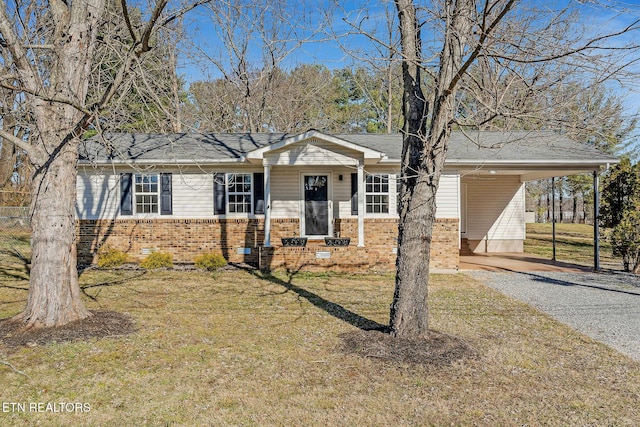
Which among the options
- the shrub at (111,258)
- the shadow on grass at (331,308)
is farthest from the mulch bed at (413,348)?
the shrub at (111,258)

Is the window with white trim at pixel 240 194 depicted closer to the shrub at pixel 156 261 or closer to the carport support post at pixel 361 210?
the shrub at pixel 156 261

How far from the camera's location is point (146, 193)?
12.7 meters

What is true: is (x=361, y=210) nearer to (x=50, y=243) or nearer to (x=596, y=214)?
(x=596, y=214)

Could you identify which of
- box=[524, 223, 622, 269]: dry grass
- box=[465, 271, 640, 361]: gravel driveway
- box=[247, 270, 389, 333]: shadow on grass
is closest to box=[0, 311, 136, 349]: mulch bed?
box=[247, 270, 389, 333]: shadow on grass

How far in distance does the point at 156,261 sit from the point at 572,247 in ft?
52.6

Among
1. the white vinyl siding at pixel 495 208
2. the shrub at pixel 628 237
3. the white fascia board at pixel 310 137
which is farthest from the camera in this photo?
the white vinyl siding at pixel 495 208

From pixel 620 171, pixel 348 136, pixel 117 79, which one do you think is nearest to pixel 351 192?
pixel 348 136

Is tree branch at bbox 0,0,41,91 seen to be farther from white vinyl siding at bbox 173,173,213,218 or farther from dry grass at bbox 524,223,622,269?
dry grass at bbox 524,223,622,269

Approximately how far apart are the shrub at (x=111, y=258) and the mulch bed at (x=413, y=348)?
856cm

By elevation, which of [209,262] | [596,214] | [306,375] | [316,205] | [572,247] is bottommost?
[306,375]

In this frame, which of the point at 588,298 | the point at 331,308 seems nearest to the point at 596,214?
the point at 588,298

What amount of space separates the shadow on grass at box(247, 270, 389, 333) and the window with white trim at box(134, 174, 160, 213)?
3.97 metres

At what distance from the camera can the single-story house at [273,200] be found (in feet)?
39.1

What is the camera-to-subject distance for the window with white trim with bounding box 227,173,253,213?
1277 centimetres
